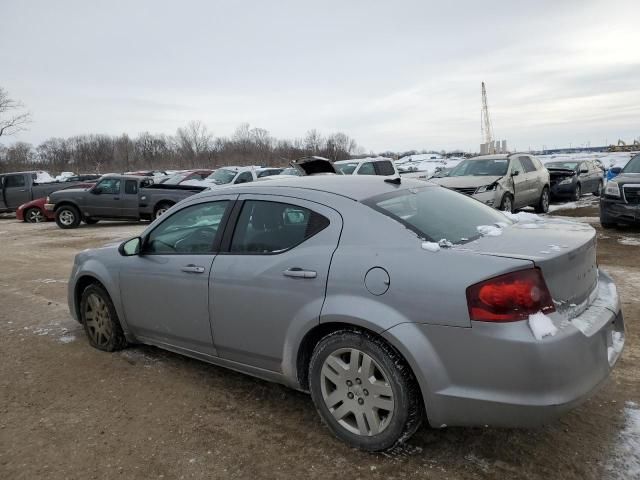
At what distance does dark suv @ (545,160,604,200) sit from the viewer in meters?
17.1

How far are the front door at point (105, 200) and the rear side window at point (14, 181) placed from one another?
6.28 metres

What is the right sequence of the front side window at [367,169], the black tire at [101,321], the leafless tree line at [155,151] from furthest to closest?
1. the leafless tree line at [155,151]
2. the front side window at [367,169]
3. the black tire at [101,321]

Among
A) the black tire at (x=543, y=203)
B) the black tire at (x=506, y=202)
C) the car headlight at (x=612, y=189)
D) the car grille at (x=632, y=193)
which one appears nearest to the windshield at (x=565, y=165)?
the black tire at (x=543, y=203)

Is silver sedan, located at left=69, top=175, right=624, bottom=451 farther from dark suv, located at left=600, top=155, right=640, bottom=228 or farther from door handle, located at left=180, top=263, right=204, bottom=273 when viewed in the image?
dark suv, located at left=600, top=155, right=640, bottom=228

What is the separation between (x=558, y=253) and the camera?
2689 millimetres

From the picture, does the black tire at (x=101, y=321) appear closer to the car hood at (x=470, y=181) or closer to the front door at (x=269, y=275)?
the front door at (x=269, y=275)

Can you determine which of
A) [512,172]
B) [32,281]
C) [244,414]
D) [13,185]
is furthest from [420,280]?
[13,185]

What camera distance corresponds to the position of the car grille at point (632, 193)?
31.4 ft

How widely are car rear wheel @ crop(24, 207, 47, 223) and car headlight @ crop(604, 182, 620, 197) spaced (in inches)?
708

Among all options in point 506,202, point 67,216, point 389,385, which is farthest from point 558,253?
point 67,216

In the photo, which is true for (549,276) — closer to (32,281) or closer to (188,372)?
(188,372)

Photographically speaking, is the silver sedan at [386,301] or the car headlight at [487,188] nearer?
the silver sedan at [386,301]

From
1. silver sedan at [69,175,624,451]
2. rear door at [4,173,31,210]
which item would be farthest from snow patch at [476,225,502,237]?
rear door at [4,173,31,210]

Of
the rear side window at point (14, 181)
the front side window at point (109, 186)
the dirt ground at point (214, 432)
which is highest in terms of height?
the rear side window at point (14, 181)
